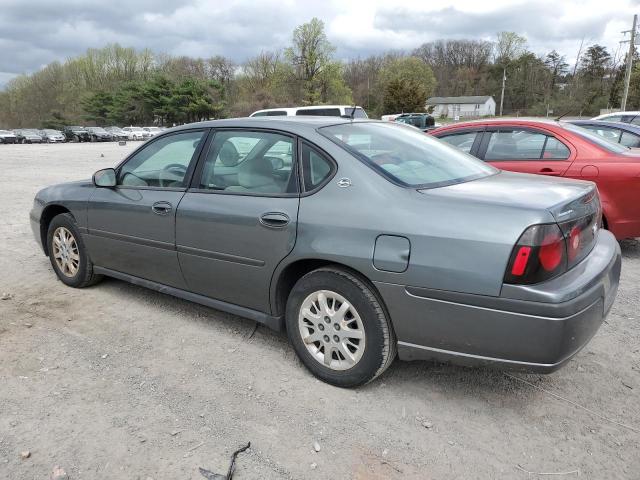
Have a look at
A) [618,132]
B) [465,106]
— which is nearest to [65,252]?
[618,132]

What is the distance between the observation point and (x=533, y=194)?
2.67 meters

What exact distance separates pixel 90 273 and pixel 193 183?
5.25 ft

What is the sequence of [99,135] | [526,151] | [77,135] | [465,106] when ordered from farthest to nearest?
1. [465,106]
2. [77,135]
3. [99,135]
4. [526,151]

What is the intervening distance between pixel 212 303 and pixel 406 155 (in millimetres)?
1626

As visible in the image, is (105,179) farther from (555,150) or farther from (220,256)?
(555,150)

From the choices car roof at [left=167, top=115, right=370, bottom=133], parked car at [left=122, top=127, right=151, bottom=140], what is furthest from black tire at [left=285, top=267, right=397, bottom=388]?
parked car at [left=122, top=127, right=151, bottom=140]

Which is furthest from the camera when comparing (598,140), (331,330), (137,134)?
(137,134)

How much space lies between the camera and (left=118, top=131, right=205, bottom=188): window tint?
12.0 ft

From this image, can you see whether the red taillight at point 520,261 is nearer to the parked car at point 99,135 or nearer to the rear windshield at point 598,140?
the rear windshield at point 598,140

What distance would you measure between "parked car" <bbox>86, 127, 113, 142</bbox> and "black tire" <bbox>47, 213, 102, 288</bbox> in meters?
50.2

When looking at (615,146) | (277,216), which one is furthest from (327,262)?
(615,146)

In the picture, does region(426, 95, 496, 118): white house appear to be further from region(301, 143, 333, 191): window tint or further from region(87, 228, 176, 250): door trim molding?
region(301, 143, 333, 191): window tint

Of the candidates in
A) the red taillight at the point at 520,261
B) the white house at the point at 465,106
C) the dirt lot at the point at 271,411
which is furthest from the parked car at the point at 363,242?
the white house at the point at 465,106

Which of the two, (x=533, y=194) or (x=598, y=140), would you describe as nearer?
(x=533, y=194)
